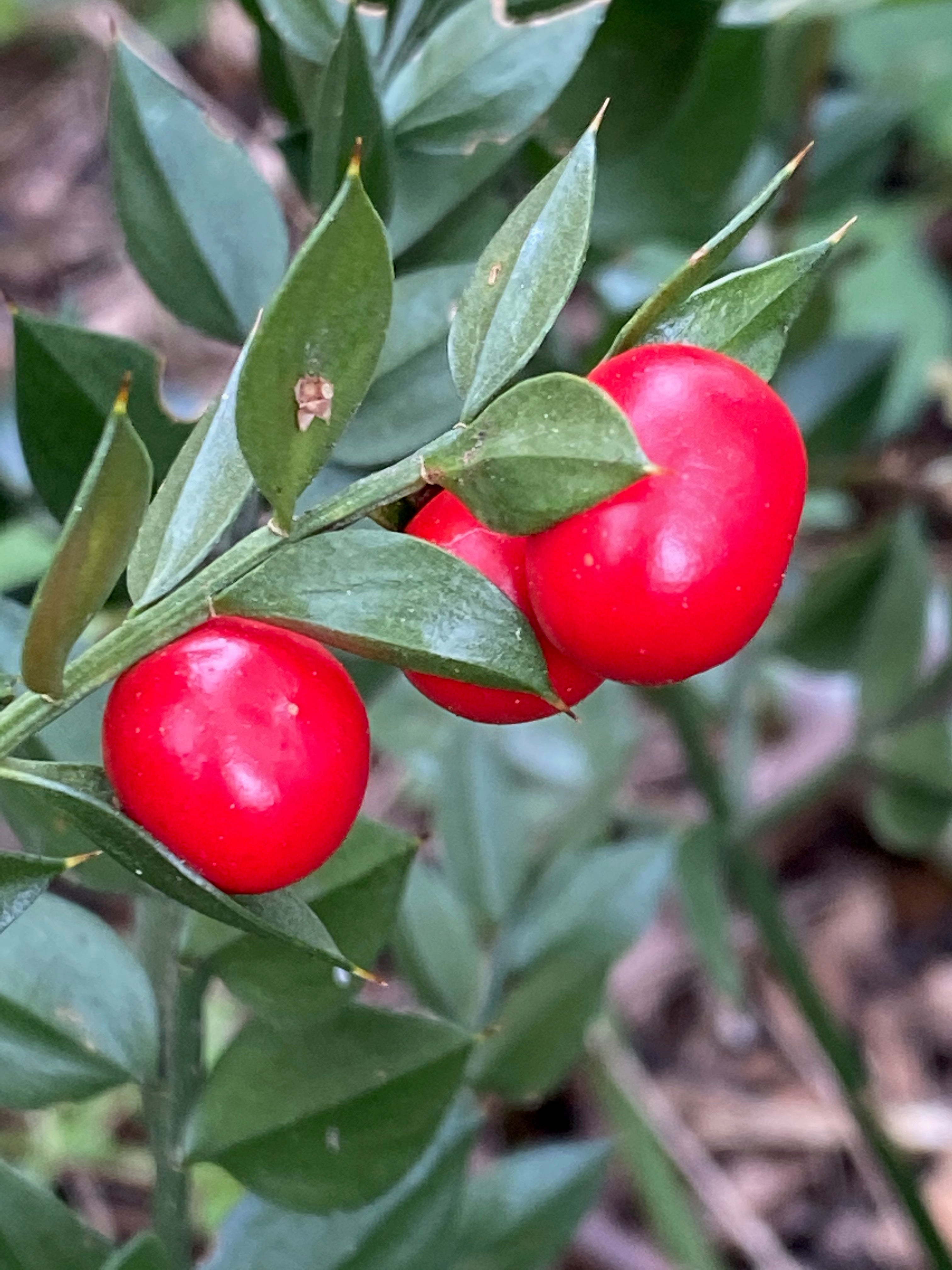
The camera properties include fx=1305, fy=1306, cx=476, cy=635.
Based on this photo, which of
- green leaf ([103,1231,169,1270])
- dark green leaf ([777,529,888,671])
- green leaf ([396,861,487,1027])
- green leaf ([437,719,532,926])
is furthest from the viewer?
dark green leaf ([777,529,888,671])

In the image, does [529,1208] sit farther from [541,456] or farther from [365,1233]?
[541,456]

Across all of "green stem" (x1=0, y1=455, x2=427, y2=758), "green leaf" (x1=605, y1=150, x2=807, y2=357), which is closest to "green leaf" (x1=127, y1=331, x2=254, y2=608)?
"green stem" (x1=0, y1=455, x2=427, y2=758)

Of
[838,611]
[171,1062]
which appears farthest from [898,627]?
[171,1062]

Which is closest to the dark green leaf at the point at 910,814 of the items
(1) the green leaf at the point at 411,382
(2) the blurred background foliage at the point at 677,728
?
(2) the blurred background foliage at the point at 677,728

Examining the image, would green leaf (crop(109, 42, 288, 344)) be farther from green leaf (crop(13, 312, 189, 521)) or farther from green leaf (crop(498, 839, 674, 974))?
green leaf (crop(498, 839, 674, 974))

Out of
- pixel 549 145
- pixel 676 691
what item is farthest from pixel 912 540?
pixel 549 145

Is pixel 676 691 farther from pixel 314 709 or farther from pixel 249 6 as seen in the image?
pixel 314 709
